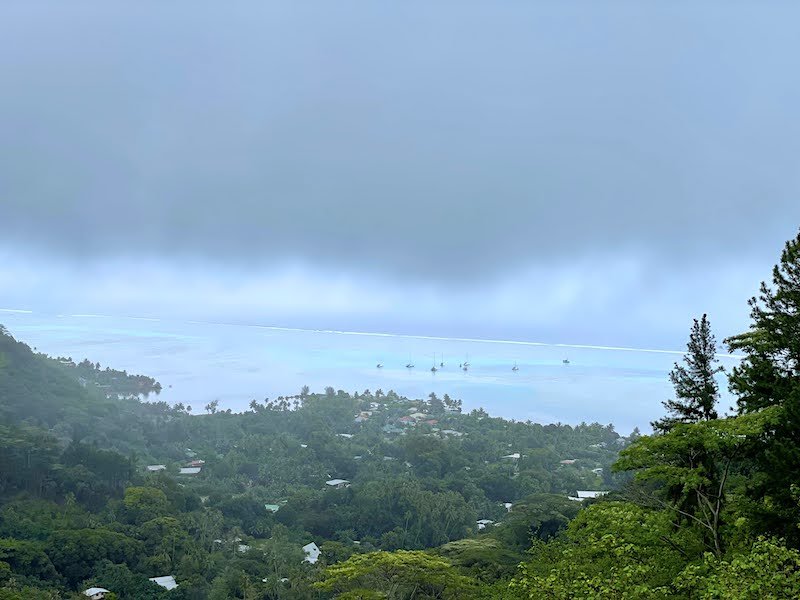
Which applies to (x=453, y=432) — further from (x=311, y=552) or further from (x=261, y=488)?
(x=311, y=552)

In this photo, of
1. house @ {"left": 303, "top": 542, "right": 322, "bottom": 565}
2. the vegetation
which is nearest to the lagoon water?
the vegetation

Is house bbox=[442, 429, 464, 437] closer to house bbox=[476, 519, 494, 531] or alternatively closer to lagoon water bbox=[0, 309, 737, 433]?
lagoon water bbox=[0, 309, 737, 433]

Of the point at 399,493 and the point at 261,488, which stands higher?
the point at 399,493

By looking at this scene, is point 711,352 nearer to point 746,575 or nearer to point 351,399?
point 746,575

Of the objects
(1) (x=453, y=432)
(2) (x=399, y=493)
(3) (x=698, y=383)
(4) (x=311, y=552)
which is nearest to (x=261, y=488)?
(2) (x=399, y=493)

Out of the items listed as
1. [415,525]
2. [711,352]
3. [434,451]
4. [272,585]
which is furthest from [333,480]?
[711,352]

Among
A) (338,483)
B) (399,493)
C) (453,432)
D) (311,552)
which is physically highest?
(453,432)

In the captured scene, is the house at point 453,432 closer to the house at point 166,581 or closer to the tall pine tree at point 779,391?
the house at point 166,581

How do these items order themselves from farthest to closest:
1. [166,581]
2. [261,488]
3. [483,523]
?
[261,488], [483,523], [166,581]
